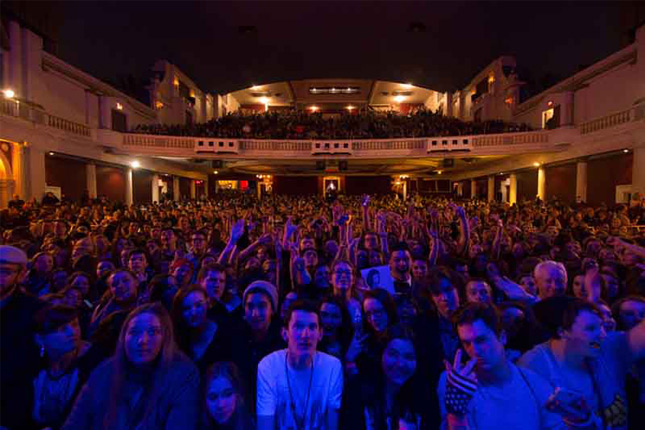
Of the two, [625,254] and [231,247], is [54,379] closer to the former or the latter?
[231,247]

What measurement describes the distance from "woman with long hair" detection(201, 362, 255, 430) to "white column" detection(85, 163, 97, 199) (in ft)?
67.7

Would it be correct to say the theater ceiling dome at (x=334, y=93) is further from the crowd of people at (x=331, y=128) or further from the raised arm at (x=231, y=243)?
the raised arm at (x=231, y=243)

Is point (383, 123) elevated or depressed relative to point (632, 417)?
elevated

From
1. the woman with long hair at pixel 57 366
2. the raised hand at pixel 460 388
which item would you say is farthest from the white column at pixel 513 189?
the woman with long hair at pixel 57 366

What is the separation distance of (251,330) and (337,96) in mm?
39885

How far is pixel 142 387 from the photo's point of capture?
1986 mm

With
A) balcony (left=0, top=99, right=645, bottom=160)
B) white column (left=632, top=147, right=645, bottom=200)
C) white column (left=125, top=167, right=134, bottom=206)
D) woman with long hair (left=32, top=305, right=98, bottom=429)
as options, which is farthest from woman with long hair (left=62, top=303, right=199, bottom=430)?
white column (left=125, top=167, right=134, bottom=206)

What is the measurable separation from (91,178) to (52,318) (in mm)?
20364

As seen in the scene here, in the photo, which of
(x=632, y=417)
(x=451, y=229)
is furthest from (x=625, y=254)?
(x=451, y=229)

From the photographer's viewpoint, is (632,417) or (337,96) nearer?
(632,417)

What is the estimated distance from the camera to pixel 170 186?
29.4 meters

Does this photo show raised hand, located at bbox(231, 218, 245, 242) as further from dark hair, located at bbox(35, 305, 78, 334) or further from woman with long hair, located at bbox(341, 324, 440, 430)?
woman with long hair, located at bbox(341, 324, 440, 430)

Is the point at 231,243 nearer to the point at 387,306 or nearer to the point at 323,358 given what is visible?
the point at 387,306

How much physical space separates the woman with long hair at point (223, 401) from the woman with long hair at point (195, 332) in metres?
0.53
